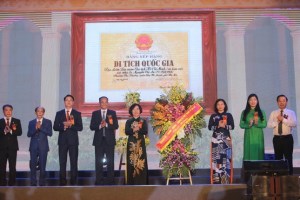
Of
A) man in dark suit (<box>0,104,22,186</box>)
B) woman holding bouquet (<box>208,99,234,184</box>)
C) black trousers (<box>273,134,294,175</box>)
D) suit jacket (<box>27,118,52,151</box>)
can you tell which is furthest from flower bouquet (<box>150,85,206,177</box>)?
man in dark suit (<box>0,104,22,186</box>)

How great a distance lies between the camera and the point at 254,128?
17.5 feet

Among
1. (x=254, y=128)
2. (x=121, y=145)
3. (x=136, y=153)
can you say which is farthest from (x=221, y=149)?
(x=121, y=145)

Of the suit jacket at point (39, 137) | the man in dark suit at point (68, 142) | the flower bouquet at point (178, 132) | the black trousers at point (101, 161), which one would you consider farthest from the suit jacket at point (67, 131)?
the flower bouquet at point (178, 132)

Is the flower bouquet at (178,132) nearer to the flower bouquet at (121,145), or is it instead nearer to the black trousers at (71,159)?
the flower bouquet at (121,145)

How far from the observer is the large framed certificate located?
6.62 meters

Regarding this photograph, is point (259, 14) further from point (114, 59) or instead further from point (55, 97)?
point (55, 97)

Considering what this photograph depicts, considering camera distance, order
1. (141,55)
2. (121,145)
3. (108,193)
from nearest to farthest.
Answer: (108,193) < (121,145) < (141,55)

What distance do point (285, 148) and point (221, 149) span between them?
77cm

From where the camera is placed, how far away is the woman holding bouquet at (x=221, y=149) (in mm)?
5258

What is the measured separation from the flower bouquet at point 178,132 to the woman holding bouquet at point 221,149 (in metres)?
0.24

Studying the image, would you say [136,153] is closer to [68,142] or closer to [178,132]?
[178,132]

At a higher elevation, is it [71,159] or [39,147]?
[39,147]

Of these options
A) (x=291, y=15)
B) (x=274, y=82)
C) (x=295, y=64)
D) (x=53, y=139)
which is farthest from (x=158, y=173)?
(x=291, y=15)

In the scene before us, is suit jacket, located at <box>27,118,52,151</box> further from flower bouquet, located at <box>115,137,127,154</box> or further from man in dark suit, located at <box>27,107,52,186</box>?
flower bouquet, located at <box>115,137,127,154</box>
